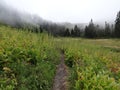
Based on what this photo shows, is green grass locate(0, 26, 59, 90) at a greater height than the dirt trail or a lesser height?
greater

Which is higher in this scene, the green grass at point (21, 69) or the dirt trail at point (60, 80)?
the green grass at point (21, 69)

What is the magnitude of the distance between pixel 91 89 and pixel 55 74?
508 cm

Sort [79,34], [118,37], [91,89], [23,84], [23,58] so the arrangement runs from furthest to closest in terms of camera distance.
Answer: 1. [79,34]
2. [118,37]
3. [23,58]
4. [23,84]
5. [91,89]

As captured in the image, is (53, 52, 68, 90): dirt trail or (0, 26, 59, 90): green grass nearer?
(0, 26, 59, 90): green grass

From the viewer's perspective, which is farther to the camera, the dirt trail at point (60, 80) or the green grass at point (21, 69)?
the dirt trail at point (60, 80)

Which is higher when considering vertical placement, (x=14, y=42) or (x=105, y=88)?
(x=14, y=42)

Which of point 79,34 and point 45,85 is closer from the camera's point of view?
point 45,85

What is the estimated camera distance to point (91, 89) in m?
8.35

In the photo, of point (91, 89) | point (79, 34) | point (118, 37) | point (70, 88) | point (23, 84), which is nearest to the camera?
point (91, 89)

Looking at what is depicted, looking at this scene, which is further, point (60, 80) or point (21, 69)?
point (60, 80)

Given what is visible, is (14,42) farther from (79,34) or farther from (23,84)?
(79,34)

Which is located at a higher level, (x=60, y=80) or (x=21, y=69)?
(x=21, y=69)

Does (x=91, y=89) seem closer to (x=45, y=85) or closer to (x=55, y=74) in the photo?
(x=45, y=85)

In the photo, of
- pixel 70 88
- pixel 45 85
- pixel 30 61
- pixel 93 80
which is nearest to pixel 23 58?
pixel 30 61
